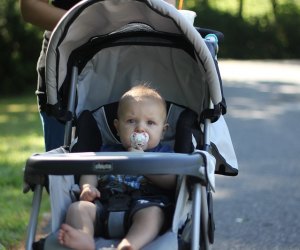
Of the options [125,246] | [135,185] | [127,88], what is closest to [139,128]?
[135,185]

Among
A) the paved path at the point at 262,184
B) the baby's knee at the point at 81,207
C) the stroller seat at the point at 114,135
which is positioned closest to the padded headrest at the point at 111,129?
the stroller seat at the point at 114,135

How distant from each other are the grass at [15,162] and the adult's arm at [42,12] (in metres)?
1.56

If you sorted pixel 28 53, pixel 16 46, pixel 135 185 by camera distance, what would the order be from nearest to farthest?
pixel 135 185, pixel 16 46, pixel 28 53

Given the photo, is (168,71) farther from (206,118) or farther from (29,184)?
(29,184)

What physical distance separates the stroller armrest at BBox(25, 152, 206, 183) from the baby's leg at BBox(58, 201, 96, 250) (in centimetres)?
30

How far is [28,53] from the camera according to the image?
20516 millimetres

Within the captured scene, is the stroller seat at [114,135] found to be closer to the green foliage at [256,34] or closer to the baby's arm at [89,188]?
the baby's arm at [89,188]

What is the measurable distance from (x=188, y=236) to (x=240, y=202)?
287 centimetres

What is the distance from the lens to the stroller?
133 inches

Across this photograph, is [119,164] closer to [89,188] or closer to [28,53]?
[89,188]

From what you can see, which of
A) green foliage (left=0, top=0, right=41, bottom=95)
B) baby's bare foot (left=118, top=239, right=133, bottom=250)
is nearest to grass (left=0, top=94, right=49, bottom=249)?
baby's bare foot (left=118, top=239, right=133, bottom=250)

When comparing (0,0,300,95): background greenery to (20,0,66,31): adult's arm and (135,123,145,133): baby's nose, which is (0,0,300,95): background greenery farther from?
(135,123,145,133): baby's nose

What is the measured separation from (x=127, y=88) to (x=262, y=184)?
279 cm

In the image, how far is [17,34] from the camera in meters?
20.3
